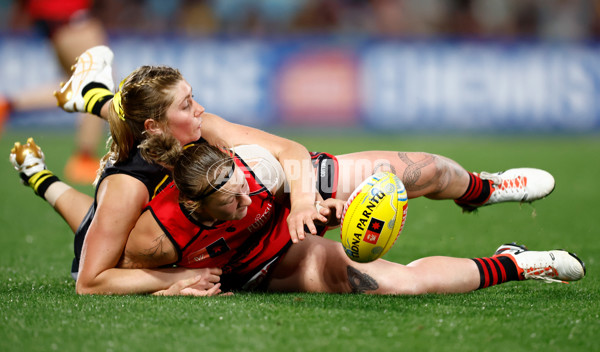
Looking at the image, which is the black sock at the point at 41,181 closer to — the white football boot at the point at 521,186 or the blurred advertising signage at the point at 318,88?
the white football boot at the point at 521,186

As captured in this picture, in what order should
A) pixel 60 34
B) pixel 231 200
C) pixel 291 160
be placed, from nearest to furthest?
pixel 231 200 → pixel 291 160 → pixel 60 34

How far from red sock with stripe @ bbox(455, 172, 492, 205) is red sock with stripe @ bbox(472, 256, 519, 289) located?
831 millimetres

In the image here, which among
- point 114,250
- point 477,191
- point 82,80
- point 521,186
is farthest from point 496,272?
point 82,80

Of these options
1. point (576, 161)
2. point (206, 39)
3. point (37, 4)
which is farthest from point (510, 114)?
point (37, 4)

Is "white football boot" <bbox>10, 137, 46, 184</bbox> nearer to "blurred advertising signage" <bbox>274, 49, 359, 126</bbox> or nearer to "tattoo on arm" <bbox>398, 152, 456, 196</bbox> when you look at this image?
"tattoo on arm" <bbox>398, 152, 456, 196</bbox>

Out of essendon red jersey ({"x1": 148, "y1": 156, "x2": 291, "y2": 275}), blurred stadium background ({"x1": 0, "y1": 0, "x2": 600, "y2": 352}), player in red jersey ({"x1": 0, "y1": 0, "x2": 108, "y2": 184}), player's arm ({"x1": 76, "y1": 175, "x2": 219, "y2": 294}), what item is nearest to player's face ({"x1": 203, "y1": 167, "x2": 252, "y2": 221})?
essendon red jersey ({"x1": 148, "y1": 156, "x2": 291, "y2": 275})

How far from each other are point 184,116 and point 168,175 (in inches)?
13.6

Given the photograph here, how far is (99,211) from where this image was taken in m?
4.11

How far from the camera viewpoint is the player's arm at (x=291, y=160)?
3802mm

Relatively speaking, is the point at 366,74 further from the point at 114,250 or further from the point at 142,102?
the point at 114,250

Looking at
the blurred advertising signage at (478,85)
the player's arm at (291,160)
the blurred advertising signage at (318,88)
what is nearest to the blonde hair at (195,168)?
the player's arm at (291,160)

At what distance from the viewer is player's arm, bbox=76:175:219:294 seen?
406cm

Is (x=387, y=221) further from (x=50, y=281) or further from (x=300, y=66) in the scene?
(x=300, y=66)

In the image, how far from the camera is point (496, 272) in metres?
4.29
